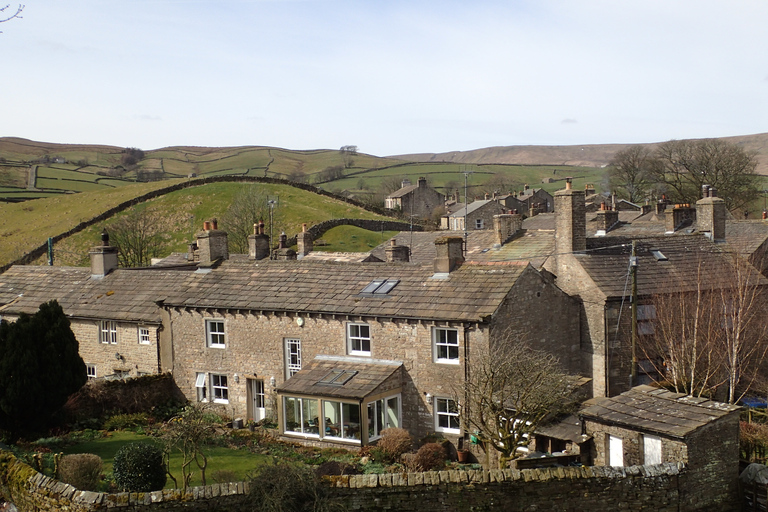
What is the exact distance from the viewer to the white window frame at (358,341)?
2569 centimetres

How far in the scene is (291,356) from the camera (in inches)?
1069

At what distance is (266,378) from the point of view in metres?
27.5

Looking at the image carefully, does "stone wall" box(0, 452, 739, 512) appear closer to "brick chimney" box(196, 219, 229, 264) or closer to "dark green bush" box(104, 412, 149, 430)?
"dark green bush" box(104, 412, 149, 430)

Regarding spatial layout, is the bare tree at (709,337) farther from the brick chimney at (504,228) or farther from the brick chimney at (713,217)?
the brick chimney at (504,228)

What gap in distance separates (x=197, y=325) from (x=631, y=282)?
17405 millimetres

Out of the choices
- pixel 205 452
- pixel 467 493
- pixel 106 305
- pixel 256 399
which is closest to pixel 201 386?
pixel 256 399

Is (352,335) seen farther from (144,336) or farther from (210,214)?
(210,214)

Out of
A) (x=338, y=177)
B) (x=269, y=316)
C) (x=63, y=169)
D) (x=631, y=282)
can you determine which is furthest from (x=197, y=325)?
(x=338, y=177)

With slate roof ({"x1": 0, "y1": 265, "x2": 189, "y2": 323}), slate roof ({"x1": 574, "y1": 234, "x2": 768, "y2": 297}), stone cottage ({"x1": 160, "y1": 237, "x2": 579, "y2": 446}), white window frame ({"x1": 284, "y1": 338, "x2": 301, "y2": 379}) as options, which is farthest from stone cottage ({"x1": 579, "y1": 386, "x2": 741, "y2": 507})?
slate roof ({"x1": 0, "y1": 265, "x2": 189, "y2": 323})

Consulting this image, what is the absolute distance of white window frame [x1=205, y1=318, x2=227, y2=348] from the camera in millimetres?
28672

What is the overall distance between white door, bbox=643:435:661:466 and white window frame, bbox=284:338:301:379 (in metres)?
14.3

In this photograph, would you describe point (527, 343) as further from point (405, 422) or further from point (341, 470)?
point (341, 470)

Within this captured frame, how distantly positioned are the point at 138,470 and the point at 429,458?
8.64 m

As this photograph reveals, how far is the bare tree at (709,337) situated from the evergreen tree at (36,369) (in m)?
19.9
